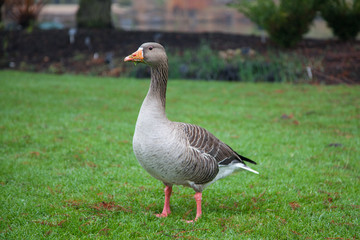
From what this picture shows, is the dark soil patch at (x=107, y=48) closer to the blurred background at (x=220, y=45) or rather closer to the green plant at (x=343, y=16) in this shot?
the blurred background at (x=220, y=45)

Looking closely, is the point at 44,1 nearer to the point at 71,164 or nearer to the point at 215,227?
the point at 71,164

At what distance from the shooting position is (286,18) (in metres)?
13.2

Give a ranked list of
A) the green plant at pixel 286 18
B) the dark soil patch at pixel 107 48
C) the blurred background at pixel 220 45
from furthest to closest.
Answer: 1. the green plant at pixel 286 18
2. the dark soil patch at pixel 107 48
3. the blurred background at pixel 220 45

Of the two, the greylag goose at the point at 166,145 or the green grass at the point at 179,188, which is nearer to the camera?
the greylag goose at the point at 166,145

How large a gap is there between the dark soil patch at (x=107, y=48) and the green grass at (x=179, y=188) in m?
2.59

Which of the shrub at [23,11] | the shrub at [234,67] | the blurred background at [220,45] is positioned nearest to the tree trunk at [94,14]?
the blurred background at [220,45]

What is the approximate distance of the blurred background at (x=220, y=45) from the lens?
1178 cm

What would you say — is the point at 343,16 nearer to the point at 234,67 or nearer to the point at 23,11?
the point at 234,67

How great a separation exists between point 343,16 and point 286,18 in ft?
7.22

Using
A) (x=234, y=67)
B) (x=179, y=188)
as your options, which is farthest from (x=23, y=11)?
(x=179, y=188)

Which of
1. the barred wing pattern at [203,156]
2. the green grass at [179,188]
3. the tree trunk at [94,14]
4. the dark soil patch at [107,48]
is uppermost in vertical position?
the tree trunk at [94,14]

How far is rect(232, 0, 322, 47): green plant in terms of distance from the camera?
1308cm

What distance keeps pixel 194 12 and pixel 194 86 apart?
21104mm

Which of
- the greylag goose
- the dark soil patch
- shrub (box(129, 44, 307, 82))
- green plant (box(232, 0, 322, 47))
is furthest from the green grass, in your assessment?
green plant (box(232, 0, 322, 47))
